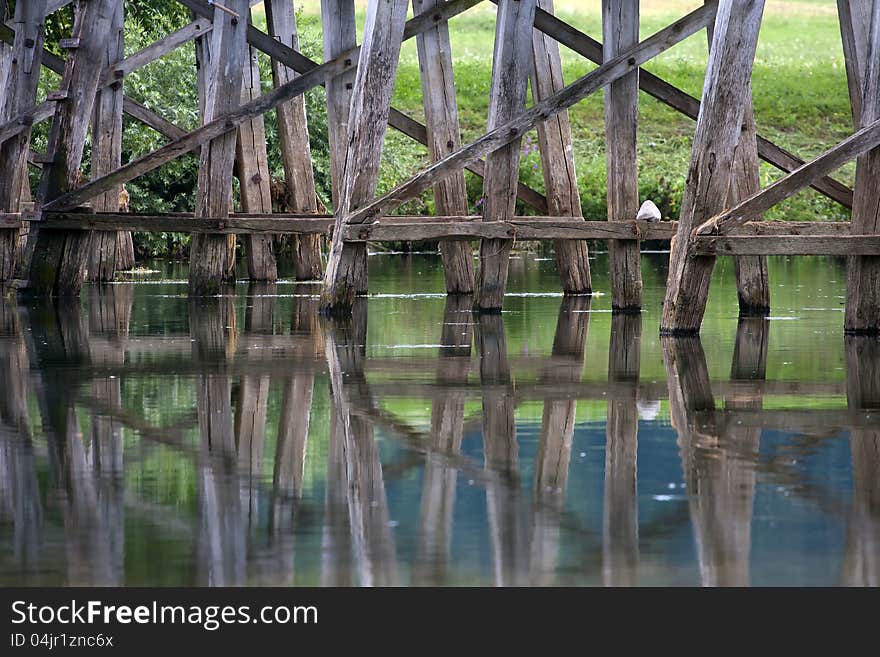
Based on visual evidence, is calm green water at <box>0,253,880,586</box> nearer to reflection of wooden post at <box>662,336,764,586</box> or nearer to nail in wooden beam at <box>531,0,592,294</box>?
reflection of wooden post at <box>662,336,764,586</box>

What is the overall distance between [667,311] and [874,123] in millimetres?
1632

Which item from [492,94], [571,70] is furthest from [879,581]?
[571,70]

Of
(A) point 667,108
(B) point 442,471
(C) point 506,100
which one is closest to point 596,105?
(A) point 667,108

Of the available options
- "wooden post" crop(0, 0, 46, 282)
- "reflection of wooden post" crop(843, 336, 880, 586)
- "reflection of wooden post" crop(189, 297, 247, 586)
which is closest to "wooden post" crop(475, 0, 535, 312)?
"reflection of wooden post" crop(189, 297, 247, 586)

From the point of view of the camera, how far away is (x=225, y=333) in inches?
421

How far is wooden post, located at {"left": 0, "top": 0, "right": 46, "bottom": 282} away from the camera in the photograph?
14867mm

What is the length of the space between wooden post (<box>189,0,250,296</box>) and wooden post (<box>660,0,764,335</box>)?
505cm

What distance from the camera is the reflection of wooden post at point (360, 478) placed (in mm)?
4020

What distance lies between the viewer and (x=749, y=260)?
12.5 meters

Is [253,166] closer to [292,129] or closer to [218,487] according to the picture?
[292,129]

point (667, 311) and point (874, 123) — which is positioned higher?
point (874, 123)

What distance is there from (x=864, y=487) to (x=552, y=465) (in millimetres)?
972
